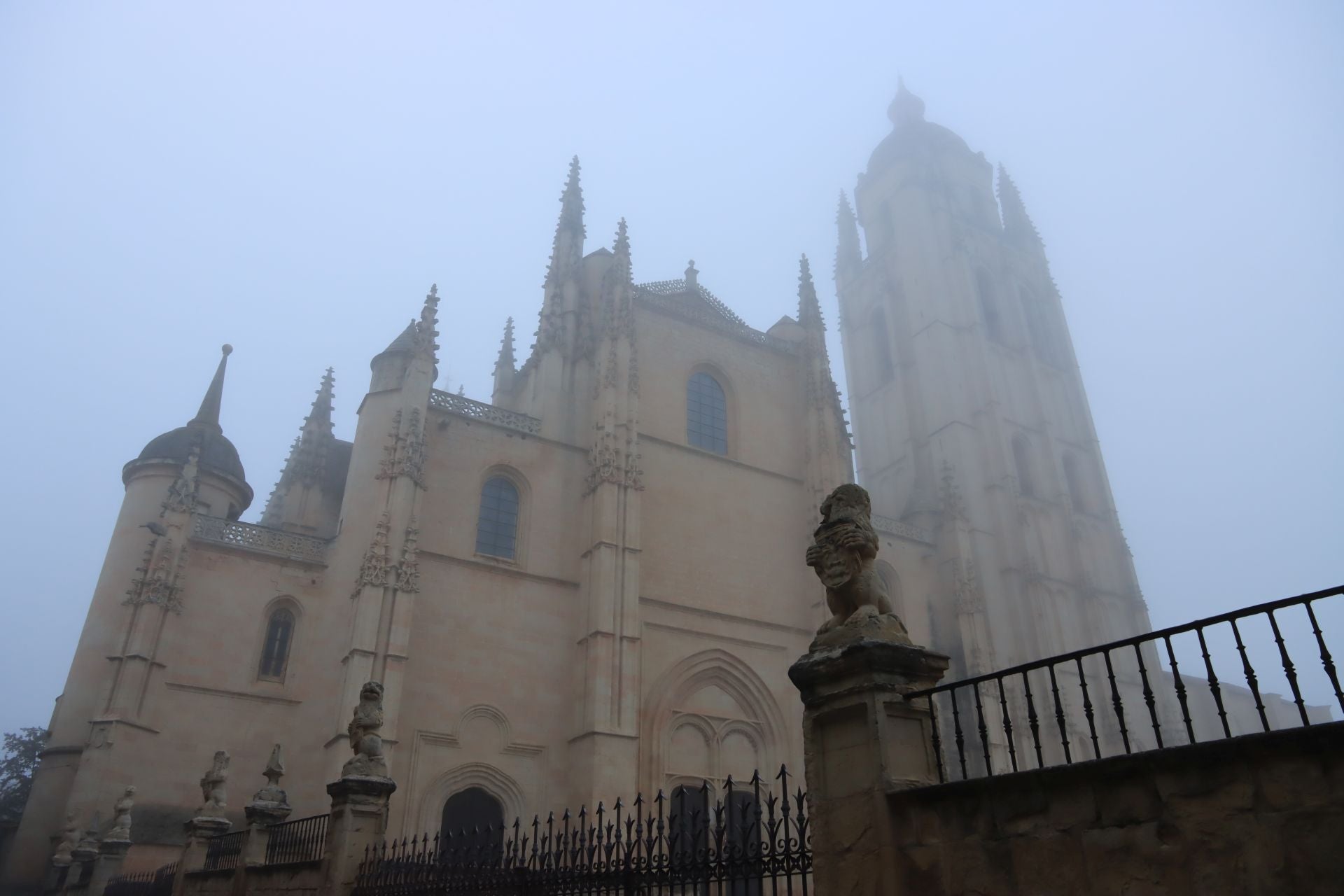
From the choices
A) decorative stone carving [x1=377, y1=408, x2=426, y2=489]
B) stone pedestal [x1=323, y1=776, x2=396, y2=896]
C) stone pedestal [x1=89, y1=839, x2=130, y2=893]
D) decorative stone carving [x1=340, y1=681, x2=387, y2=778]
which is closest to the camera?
stone pedestal [x1=323, y1=776, x2=396, y2=896]

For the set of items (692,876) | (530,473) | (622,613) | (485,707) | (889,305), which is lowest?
(692,876)

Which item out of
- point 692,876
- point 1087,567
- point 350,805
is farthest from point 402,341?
point 1087,567

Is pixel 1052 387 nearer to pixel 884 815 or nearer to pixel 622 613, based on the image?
pixel 622 613

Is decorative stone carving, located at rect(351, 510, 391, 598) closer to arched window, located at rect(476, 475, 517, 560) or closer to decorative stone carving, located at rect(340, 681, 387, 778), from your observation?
arched window, located at rect(476, 475, 517, 560)

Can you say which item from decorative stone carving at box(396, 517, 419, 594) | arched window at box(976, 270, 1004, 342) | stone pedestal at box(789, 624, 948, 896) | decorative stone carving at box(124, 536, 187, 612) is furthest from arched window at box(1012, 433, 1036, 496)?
stone pedestal at box(789, 624, 948, 896)

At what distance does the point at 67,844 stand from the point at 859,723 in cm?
1559

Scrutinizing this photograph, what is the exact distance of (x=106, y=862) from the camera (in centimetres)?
1373

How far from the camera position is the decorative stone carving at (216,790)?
13320 mm

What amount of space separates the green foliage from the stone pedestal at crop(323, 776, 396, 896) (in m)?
25.3

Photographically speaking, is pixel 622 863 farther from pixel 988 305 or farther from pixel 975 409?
pixel 988 305

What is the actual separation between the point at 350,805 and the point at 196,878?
4965 mm

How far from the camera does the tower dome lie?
21.2 meters

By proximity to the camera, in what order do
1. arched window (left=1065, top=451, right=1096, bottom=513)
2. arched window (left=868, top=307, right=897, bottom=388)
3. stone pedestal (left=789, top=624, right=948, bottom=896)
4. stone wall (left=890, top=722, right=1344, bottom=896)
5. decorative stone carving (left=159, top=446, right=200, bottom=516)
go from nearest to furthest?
stone wall (left=890, top=722, right=1344, bottom=896) → stone pedestal (left=789, top=624, right=948, bottom=896) → decorative stone carving (left=159, top=446, right=200, bottom=516) → arched window (left=1065, top=451, right=1096, bottom=513) → arched window (left=868, top=307, right=897, bottom=388)

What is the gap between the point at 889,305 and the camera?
3666 cm
